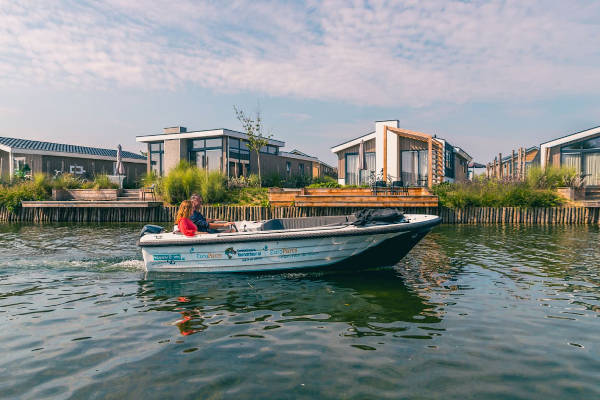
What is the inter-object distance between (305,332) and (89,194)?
21.6m

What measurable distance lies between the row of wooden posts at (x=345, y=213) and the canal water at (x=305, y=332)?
959cm

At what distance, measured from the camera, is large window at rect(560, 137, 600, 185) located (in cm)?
2600

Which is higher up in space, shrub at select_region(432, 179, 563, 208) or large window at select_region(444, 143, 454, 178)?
large window at select_region(444, 143, 454, 178)

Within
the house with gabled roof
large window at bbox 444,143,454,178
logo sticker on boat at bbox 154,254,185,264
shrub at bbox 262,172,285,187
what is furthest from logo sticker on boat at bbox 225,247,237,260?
the house with gabled roof

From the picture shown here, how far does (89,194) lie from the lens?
75.3 feet

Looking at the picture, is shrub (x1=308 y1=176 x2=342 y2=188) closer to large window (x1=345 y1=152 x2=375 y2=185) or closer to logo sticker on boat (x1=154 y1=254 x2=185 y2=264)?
large window (x1=345 y1=152 x2=375 y2=185)

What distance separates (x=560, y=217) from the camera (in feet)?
59.7

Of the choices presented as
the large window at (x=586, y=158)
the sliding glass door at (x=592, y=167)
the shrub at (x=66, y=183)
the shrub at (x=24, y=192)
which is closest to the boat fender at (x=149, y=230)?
the shrub at (x=24, y=192)

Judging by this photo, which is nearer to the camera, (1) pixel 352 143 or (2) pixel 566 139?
(2) pixel 566 139

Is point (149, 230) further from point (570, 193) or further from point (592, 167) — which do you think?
point (592, 167)

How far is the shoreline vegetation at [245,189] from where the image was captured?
1903 cm

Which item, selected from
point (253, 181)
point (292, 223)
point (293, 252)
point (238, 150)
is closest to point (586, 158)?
point (253, 181)

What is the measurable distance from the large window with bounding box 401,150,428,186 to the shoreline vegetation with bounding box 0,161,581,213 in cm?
350

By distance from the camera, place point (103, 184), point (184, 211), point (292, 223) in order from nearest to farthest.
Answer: point (184, 211)
point (292, 223)
point (103, 184)
